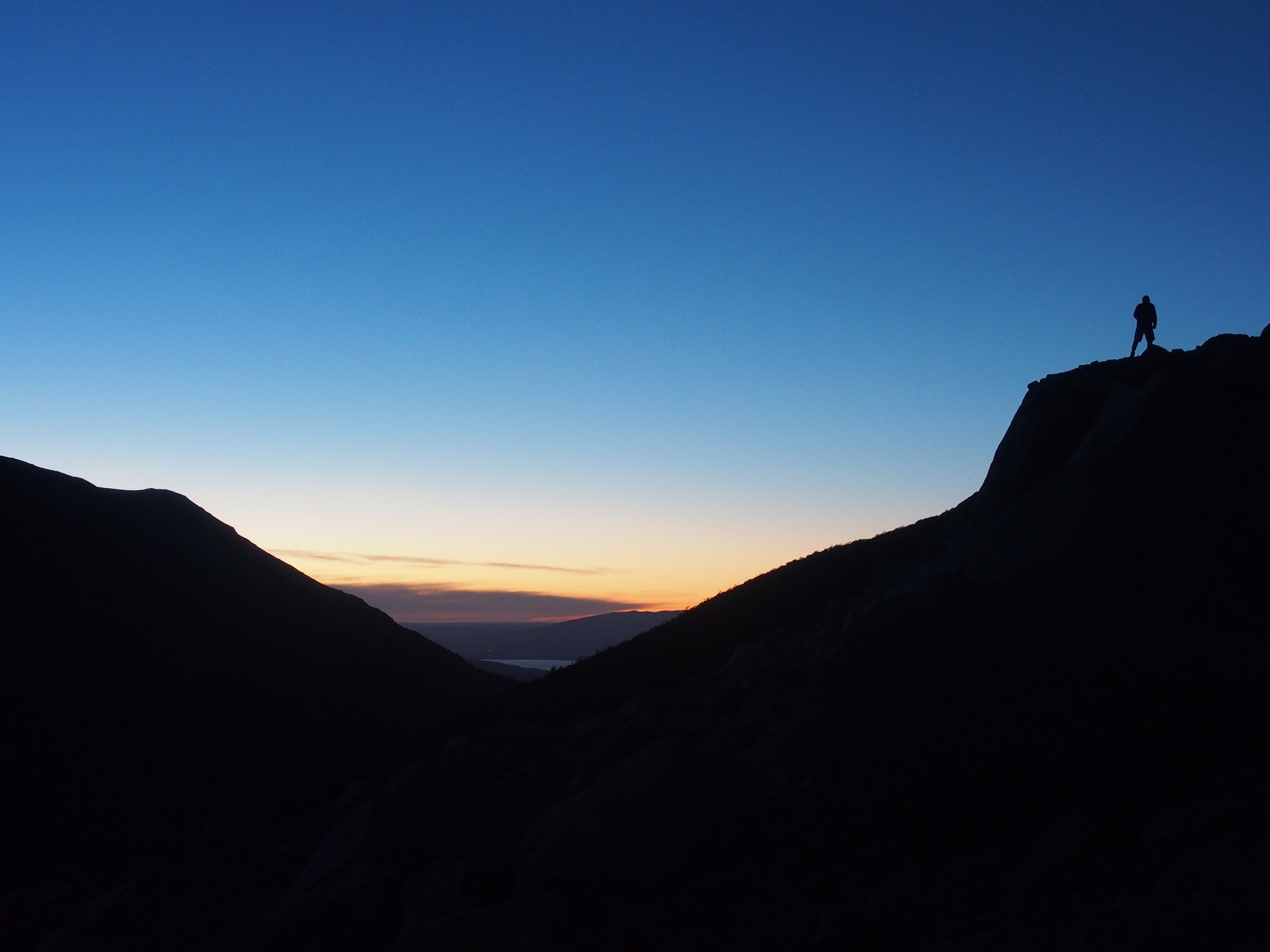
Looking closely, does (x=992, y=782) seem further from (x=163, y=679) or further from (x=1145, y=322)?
(x=163, y=679)

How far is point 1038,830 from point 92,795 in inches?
1045

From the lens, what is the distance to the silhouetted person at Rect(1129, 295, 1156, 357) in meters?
14.9

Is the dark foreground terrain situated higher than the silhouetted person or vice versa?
the silhouetted person

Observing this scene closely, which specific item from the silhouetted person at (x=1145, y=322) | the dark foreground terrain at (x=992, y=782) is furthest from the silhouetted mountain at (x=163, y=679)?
the silhouetted person at (x=1145, y=322)

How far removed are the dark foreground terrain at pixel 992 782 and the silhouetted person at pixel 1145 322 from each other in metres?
3.42

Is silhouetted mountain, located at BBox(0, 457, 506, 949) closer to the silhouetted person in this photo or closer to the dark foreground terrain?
the dark foreground terrain

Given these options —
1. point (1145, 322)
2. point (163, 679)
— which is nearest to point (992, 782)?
point (1145, 322)

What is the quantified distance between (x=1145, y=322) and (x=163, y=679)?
113 ft

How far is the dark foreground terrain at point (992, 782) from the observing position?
24.7 ft

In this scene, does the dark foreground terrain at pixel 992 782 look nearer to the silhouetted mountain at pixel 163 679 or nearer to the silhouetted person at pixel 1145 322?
the silhouetted person at pixel 1145 322

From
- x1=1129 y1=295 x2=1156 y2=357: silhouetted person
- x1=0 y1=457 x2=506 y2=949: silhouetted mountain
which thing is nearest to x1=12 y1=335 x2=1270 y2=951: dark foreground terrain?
x1=1129 y1=295 x2=1156 y2=357: silhouetted person

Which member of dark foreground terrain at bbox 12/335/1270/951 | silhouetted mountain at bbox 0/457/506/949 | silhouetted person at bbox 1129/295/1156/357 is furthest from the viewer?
silhouetted mountain at bbox 0/457/506/949

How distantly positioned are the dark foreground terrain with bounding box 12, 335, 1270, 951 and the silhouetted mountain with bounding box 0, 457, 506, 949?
11624 millimetres

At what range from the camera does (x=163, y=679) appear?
33375 millimetres
